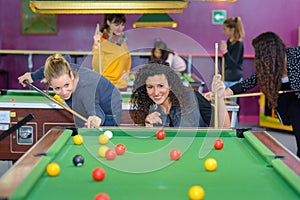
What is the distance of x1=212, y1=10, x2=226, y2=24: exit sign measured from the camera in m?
6.88

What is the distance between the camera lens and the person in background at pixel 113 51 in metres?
3.92

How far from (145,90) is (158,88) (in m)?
0.17

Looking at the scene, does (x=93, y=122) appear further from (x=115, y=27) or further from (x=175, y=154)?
(x=115, y=27)

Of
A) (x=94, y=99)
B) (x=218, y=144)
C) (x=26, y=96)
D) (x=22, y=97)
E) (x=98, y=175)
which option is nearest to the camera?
(x=98, y=175)

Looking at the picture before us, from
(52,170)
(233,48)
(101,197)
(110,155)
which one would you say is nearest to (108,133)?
(110,155)

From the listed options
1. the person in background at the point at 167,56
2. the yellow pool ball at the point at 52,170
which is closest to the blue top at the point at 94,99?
the yellow pool ball at the point at 52,170

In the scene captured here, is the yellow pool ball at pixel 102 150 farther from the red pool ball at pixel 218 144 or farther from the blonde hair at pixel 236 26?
the blonde hair at pixel 236 26

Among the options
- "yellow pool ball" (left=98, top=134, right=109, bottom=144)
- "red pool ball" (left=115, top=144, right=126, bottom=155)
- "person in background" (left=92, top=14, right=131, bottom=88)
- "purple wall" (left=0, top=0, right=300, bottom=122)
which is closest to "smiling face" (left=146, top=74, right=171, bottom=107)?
"yellow pool ball" (left=98, top=134, right=109, bottom=144)

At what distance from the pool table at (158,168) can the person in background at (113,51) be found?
175 centimetres

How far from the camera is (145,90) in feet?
8.91

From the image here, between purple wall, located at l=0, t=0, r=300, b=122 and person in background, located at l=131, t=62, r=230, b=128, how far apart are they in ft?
13.9

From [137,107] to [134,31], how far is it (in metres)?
4.28

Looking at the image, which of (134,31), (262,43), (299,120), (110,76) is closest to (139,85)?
(262,43)

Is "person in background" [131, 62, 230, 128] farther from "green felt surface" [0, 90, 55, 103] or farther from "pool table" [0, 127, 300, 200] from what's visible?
"green felt surface" [0, 90, 55, 103]
